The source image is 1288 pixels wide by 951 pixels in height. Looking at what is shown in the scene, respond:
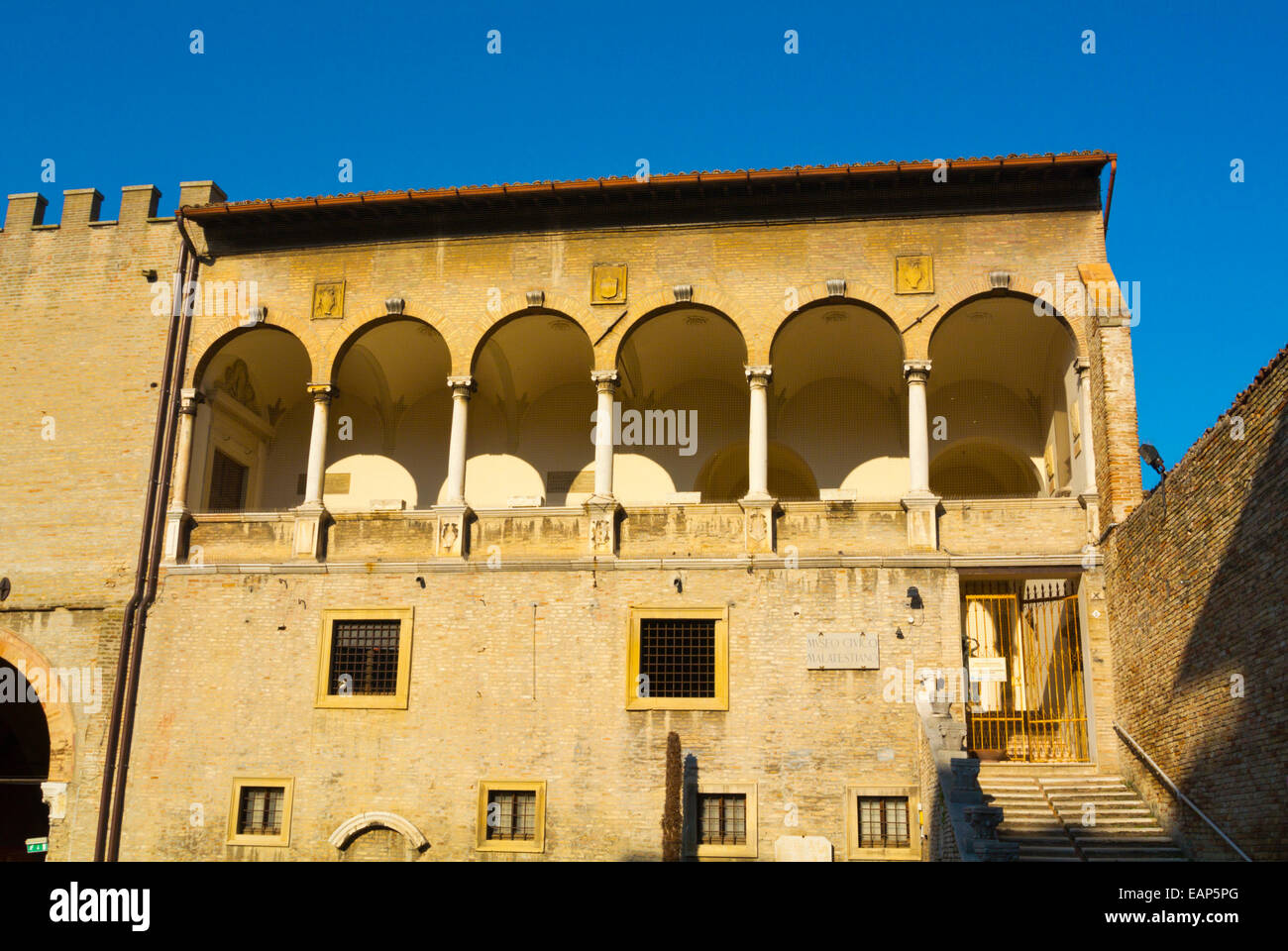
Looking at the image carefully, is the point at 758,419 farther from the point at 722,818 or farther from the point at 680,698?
the point at 722,818

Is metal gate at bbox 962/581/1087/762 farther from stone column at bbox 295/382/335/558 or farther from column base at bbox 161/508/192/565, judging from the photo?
column base at bbox 161/508/192/565

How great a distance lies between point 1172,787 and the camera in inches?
581

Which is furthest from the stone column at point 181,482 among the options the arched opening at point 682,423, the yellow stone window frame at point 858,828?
the yellow stone window frame at point 858,828

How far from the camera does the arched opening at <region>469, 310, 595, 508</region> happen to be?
75.5 ft

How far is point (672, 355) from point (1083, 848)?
11.4 m

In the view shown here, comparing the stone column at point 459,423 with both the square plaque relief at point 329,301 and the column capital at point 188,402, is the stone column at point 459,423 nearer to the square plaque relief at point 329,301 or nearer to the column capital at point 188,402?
the square plaque relief at point 329,301

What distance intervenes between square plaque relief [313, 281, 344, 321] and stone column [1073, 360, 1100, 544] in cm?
1236

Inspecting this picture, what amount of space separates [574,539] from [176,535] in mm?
6752

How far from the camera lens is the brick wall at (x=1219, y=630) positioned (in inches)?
470

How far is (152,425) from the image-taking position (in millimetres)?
20406

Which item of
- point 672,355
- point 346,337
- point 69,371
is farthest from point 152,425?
point 672,355

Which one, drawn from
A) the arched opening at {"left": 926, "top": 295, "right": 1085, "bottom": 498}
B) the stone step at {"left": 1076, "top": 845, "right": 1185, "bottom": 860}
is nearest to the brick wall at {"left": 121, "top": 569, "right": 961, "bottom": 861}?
the stone step at {"left": 1076, "top": 845, "right": 1185, "bottom": 860}
